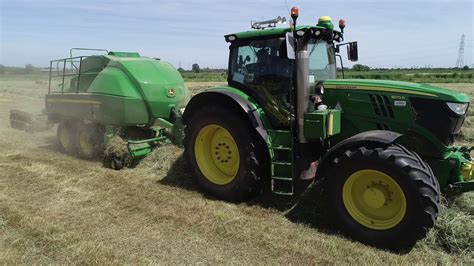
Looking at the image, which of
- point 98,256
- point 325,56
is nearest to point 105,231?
point 98,256

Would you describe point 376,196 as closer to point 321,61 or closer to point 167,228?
point 321,61

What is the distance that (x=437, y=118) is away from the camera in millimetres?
4398

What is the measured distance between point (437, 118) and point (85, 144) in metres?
6.94

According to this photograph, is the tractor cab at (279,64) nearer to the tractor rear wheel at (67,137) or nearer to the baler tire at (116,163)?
the baler tire at (116,163)

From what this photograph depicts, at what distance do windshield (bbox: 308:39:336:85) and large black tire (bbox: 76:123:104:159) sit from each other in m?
4.91

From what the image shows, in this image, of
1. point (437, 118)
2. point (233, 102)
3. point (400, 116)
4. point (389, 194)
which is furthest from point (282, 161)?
point (437, 118)

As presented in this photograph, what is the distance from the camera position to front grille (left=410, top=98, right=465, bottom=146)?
171 inches

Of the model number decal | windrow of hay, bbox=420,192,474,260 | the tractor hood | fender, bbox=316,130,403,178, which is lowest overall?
windrow of hay, bbox=420,192,474,260

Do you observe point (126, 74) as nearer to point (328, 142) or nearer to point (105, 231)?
point (105, 231)

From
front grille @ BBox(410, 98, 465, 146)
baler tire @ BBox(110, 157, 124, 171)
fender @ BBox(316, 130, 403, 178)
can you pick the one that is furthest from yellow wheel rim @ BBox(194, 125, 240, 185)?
front grille @ BBox(410, 98, 465, 146)

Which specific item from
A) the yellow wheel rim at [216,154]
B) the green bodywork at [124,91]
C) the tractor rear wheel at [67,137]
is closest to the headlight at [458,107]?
the yellow wheel rim at [216,154]

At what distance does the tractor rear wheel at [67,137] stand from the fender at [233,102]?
4.10 m

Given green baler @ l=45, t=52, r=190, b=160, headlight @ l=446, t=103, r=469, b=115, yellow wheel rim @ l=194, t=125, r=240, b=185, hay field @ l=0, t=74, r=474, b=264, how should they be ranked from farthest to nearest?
green baler @ l=45, t=52, r=190, b=160, yellow wheel rim @ l=194, t=125, r=240, b=185, headlight @ l=446, t=103, r=469, b=115, hay field @ l=0, t=74, r=474, b=264

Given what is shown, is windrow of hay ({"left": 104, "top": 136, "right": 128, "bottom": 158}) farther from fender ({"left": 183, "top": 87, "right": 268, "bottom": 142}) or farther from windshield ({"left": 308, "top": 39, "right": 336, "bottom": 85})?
windshield ({"left": 308, "top": 39, "right": 336, "bottom": 85})
